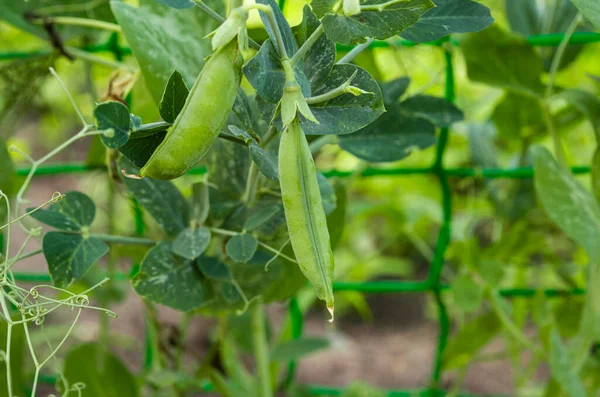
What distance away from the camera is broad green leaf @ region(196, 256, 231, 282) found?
527mm

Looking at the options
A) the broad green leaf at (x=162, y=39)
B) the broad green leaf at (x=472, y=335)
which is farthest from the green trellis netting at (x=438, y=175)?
the broad green leaf at (x=162, y=39)

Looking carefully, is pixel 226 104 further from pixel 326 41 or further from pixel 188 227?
pixel 188 227

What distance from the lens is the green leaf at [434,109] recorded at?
24.7 inches

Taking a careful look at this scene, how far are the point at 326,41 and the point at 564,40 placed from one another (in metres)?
0.38

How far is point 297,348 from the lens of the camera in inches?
30.0

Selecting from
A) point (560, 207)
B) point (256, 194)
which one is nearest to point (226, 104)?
point (256, 194)

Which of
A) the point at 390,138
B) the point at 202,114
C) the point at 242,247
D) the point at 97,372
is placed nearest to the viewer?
the point at 202,114

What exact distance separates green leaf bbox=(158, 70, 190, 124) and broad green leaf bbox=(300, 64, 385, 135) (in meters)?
0.07

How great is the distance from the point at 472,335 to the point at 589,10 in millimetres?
476

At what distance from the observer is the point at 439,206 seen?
1057mm

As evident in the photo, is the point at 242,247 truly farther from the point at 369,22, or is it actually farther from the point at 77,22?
the point at 77,22

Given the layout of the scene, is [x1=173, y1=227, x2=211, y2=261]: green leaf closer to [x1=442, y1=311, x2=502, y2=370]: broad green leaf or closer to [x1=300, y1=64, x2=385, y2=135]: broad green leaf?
[x1=300, y1=64, x2=385, y2=135]: broad green leaf

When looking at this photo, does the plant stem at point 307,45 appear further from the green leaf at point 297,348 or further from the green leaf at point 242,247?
the green leaf at point 297,348

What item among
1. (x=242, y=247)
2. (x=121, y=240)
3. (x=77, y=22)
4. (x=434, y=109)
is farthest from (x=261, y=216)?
(x=77, y=22)
